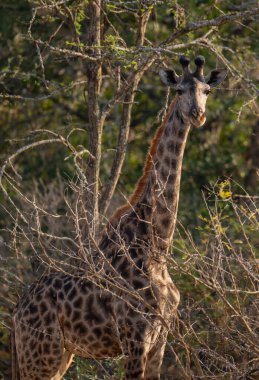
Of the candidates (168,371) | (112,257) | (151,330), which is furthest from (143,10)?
(168,371)

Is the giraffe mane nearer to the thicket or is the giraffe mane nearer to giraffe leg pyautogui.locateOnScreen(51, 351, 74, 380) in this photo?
the thicket

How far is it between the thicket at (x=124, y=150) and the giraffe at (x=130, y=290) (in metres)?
0.28

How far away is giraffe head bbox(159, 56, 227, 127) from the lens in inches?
368

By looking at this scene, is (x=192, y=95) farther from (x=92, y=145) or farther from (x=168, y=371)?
(x=168, y=371)

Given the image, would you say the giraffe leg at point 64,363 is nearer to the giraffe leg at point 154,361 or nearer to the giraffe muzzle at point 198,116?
the giraffe leg at point 154,361

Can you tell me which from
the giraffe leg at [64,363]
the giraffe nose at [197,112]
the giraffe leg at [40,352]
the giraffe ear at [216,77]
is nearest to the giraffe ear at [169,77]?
the giraffe ear at [216,77]

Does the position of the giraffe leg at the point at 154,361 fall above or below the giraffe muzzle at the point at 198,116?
below

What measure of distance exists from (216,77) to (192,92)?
2.20ft

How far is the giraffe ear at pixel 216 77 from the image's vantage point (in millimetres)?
10011

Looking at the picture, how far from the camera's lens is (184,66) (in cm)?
965

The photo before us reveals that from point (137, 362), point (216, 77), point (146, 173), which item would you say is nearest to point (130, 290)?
point (137, 362)

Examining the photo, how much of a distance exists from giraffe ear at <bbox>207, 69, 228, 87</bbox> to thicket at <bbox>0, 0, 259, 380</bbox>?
0.51 metres

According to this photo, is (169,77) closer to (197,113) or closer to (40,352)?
(197,113)

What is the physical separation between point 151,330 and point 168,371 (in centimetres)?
312
